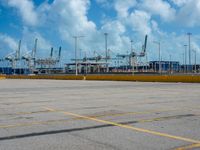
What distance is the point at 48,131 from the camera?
886 centimetres

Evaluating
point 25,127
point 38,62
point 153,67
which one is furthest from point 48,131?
point 38,62

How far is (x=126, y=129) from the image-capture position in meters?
9.03

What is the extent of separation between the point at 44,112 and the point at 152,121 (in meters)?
4.46

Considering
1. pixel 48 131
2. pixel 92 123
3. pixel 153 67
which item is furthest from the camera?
pixel 153 67

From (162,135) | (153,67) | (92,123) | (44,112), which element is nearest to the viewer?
(162,135)

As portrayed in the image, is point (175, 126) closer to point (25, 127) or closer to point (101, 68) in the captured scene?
point (25, 127)

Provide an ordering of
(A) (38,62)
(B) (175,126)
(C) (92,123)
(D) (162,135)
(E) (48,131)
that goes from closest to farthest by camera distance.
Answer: (D) (162,135)
(E) (48,131)
(B) (175,126)
(C) (92,123)
(A) (38,62)

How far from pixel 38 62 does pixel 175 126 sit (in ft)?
524

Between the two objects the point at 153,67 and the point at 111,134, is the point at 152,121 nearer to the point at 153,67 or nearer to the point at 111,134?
the point at 111,134

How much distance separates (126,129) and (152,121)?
157 cm

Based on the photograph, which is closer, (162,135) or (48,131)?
(162,135)

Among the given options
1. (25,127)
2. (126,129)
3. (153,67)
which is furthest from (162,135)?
(153,67)

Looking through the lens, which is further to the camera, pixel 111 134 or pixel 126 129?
pixel 126 129

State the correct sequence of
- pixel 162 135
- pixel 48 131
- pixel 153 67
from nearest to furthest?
pixel 162 135 < pixel 48 131 < pixel 153 67
